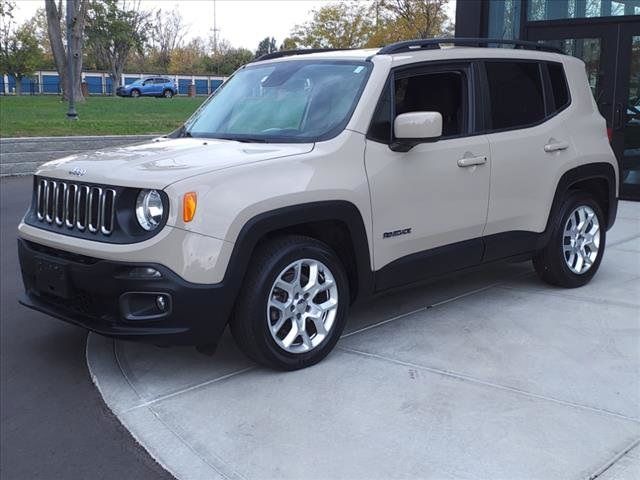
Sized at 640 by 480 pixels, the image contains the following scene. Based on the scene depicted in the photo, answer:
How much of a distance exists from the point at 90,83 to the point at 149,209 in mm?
68923

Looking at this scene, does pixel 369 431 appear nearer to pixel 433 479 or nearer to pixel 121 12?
pixel 433 479

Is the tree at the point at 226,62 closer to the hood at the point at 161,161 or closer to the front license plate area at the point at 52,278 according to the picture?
the hood at the point at 161,161

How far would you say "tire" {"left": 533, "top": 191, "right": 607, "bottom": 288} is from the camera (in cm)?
582

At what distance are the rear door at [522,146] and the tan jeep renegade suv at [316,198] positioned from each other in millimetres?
13

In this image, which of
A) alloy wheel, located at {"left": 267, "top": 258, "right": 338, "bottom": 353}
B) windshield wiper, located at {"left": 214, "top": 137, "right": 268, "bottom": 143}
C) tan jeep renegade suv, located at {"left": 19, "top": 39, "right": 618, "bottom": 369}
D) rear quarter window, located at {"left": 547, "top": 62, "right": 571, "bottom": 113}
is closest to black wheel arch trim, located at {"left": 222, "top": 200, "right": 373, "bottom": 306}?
tan jeep renegade suv, located at {"left": 19, "top": 39, "right": 618, "bottom": 369}

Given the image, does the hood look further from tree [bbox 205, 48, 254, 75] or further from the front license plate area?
tree [bbox 205, 48, 254, 75]

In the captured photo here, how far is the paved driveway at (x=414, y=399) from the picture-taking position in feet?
10.8

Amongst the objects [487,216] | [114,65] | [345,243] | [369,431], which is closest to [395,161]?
[345,243]

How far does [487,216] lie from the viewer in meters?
5.23

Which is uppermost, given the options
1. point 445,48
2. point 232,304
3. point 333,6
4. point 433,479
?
point 333,6

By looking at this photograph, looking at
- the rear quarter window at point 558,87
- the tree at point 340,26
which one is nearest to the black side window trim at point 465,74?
the rear quarter window at point 558,87

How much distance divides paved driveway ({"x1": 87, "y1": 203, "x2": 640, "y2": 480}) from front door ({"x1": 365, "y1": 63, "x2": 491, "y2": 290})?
507 millimetres

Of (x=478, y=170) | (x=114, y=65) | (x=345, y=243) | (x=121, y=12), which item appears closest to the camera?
(x=345, y=243)

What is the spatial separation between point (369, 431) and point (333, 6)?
139 ft
